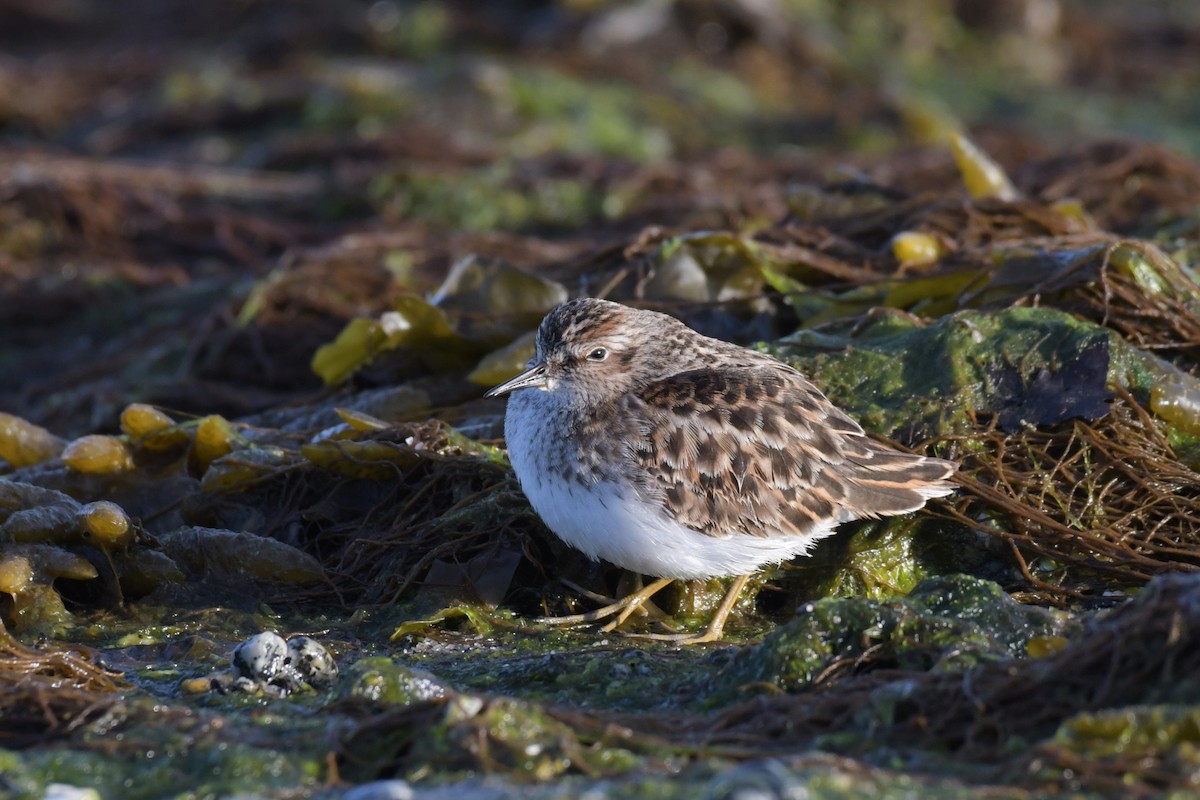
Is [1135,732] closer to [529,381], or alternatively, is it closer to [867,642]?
[867,642]

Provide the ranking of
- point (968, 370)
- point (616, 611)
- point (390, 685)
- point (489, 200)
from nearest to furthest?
point (390, 685) < point (616, 611) < point (968, 370) < point (489, 200)

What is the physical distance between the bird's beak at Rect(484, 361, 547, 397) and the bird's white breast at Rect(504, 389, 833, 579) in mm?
243

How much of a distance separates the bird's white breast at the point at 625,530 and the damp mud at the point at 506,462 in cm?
27

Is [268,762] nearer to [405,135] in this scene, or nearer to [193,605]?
[193,605]

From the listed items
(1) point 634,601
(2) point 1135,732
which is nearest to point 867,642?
(2) point 1135,732

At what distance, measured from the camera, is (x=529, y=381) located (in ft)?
16.3

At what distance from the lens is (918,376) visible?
5309 millimetres

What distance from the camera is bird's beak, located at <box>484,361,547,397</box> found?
4922 mm

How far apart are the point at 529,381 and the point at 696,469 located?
0.69m

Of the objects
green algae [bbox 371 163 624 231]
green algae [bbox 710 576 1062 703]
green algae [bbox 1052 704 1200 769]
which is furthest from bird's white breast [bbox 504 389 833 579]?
green algae [bbox 371 163 624 231]

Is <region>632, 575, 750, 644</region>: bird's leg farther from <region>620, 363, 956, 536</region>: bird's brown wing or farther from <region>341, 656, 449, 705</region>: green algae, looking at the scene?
<region>341, 656, 449, 705</region>: green algae

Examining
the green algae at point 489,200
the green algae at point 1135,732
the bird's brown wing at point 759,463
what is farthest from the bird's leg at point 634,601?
the green algae at point 489,200

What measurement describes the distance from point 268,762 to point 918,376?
2921mm

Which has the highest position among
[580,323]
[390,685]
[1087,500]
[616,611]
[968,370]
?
[580,323]
